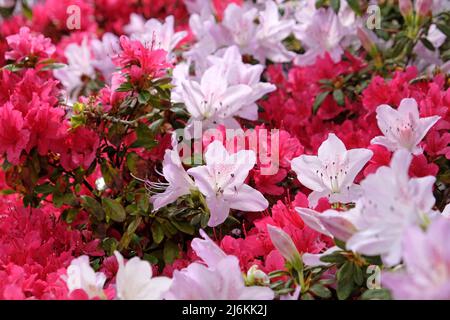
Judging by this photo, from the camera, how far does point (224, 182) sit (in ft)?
4.33

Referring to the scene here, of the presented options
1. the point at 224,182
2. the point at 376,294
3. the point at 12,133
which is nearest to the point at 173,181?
the point at 224,182

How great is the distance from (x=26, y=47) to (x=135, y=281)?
32.7 inches

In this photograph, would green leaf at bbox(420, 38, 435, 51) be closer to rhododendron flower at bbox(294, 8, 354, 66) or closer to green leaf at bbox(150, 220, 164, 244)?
rhododendron flower at bbox(294, 8, 354, 66)

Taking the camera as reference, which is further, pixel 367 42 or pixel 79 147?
pixel 367 42

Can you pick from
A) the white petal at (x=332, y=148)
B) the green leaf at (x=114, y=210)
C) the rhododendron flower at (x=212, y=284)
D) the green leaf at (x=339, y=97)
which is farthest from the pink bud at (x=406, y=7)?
the rhododendron flower at (x=212, y=284)

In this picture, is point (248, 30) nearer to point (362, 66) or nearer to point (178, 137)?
point (362, 66)

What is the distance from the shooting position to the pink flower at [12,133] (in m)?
1.40

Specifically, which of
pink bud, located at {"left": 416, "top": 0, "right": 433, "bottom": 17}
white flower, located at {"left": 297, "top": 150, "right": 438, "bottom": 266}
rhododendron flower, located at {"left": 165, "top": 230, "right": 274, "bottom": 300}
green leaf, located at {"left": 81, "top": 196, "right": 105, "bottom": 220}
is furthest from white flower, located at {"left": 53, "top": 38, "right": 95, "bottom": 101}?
white flower, located at {"left": 297, "top": 150, "right": 438, "bottom": 266}

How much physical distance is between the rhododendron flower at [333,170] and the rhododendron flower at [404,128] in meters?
0.08

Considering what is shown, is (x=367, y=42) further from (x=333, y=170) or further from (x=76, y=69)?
(x=76, y=69)

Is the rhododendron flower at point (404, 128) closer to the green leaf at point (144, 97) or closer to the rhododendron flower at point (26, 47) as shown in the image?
the green leaf at point (144, 97)

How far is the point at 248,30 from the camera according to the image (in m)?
1.95

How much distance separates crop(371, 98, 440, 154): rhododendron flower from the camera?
1.36 m

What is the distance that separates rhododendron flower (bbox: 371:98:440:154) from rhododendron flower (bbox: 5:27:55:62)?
2.51 feet
